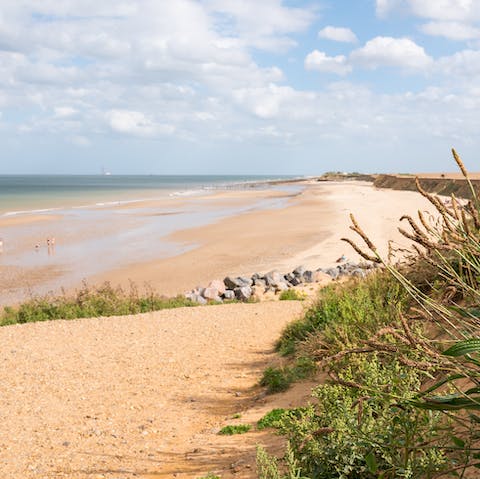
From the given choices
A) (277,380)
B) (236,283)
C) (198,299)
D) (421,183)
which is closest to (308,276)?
(236,283)

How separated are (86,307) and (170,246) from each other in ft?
43.1

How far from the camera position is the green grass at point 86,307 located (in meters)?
12.4

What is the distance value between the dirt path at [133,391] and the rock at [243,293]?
2231 mm

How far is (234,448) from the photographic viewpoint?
213 inches

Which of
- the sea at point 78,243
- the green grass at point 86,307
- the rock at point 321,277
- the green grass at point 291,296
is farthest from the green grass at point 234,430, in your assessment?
the sea at point 78,243

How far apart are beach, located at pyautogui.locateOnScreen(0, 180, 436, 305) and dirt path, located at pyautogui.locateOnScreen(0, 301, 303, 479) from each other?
16.5ft

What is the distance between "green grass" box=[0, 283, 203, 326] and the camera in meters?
12.4

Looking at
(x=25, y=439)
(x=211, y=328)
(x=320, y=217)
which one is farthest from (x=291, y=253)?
(x=25, y=439)

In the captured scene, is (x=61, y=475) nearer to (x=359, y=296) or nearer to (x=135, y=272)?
(x=359, y=296)

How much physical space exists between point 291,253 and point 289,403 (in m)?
16.1

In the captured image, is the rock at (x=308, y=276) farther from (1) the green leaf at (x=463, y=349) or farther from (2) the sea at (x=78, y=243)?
(1) the green leaf at (x=463, y=349)

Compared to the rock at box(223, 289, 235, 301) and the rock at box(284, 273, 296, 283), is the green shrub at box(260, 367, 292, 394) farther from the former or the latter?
the rock at box(284, 273, 296, 283)

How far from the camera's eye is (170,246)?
2575 centimetres

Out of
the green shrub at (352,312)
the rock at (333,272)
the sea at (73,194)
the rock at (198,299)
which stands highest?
the sea at (73,194)
